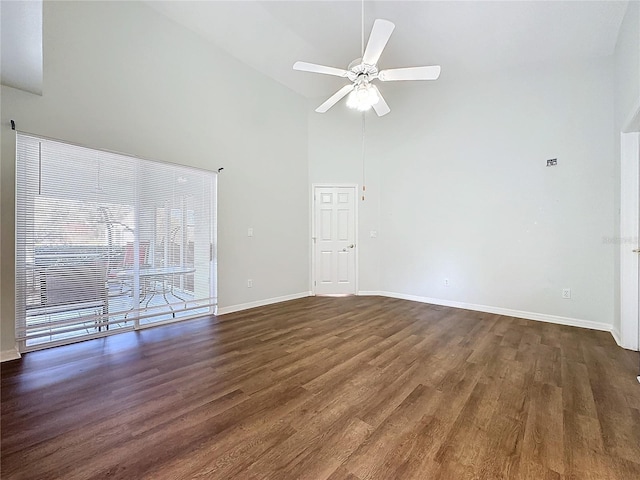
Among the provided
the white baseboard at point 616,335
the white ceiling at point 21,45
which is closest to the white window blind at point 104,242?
the white ceiling at point 21,45

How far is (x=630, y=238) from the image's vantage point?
2.90 meters

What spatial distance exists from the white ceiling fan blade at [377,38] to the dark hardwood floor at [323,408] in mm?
2736

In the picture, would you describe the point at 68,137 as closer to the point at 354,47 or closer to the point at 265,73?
the point at 265,73

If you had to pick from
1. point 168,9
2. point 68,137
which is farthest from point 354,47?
point 68,137

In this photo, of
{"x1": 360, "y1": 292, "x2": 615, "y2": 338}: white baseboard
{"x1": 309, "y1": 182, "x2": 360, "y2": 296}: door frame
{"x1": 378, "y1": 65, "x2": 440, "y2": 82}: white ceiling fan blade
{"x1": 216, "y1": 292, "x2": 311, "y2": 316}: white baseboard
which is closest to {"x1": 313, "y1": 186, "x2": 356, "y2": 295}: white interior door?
{"x1": 309, "y1": 182, "x2": 360, "y2": 296}: door frame

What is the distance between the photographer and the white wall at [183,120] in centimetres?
272

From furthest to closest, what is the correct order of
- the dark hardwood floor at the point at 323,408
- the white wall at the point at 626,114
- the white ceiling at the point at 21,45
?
1. the white wall at the point at 626,114
2. the white ceiling at the point at 21,45
3. the dark hardwood floor at the point at 323,408

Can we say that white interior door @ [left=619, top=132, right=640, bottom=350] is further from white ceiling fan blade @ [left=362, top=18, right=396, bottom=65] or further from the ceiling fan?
white ceiling fan blade @ [left=362, top=18, right=396, bottom=65]

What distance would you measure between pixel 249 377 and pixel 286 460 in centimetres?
92

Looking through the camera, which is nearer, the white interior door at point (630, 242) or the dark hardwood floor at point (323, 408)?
the dark hardwood floor at point (323, 408)

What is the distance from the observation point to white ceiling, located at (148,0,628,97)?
3.14 metres

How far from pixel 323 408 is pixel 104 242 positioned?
298cm

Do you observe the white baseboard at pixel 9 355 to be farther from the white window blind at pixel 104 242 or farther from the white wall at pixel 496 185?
the white wall at pixel 496 185

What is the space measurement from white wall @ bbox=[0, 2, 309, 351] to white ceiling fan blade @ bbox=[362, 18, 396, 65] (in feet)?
8.48
